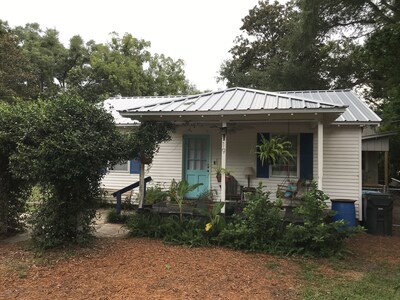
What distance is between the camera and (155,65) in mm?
32250

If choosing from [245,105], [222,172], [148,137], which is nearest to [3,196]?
[148,137]

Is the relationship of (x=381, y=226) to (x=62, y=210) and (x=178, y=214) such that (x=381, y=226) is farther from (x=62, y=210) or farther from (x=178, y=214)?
(x=62, y=210)

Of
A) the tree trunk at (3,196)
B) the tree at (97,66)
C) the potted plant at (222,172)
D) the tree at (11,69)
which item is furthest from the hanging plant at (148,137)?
the tree at (97,66)

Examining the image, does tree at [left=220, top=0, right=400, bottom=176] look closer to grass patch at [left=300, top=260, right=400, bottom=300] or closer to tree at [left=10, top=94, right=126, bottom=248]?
grass patch at [left=300, top=260, right=400, bottom=300]

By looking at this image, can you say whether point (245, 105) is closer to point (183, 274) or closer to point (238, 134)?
point (238, 134)

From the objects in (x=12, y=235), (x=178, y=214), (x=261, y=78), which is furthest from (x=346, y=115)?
(x=261, y=78)

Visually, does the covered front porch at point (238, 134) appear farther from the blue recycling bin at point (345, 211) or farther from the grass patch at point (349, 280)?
the grass patch at point (349, 280)

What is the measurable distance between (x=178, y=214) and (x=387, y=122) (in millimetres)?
11370

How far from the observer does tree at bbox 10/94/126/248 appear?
541 centimetres

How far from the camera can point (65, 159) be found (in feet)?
17.9

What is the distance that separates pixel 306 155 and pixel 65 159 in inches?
253

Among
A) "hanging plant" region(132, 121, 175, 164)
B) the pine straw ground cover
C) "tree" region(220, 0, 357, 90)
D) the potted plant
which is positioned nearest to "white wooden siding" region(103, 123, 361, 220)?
the potted plant

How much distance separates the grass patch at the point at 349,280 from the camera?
4.16 metres

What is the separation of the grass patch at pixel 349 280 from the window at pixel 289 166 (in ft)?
13.0
